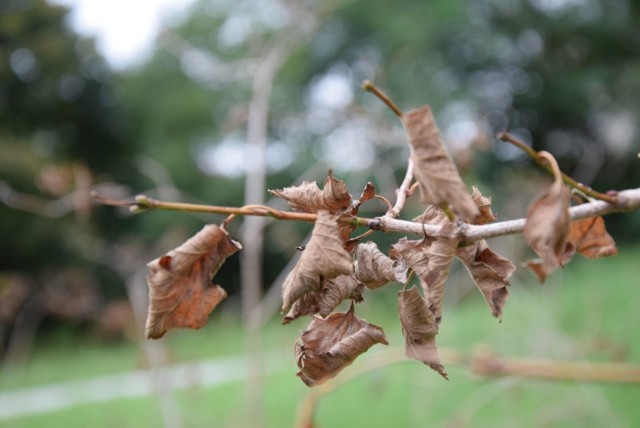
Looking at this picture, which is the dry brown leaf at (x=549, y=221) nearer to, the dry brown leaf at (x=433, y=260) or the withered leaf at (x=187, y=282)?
the dry brown leaf at (x=433, y=260)

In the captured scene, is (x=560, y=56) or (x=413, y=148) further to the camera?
(x=560, y=56)

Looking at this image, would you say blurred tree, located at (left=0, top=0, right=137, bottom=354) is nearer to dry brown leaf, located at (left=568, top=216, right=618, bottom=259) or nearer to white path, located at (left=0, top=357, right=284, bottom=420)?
white path, located at (left=0, top=357, right=284, bottom=420)

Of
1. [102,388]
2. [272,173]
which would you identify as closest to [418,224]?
[102,388]

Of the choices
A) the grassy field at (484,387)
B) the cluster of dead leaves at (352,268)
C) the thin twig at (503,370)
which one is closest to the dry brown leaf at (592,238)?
the cluster of dead leaves at (352,268)

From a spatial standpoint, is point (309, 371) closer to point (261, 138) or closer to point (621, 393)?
point (261, 138)

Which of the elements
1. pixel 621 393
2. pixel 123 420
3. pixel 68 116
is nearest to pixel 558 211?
pixel 621 393

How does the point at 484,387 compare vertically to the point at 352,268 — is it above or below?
below

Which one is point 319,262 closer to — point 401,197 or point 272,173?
point 401,197

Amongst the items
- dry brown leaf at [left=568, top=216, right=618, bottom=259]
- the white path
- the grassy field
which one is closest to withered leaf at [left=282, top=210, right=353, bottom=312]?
dry brown leaf at [left=568, top=216, right=618, bottom=259]
